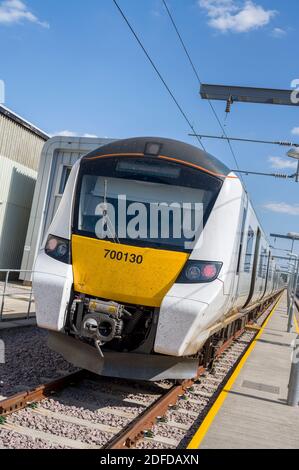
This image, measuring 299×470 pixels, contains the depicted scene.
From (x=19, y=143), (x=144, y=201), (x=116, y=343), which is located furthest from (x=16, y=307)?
(x=19, y=143)

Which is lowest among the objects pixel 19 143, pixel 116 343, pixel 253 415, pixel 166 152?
pixel 253 415

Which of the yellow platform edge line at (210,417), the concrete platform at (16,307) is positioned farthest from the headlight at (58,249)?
the concrete platform at (16,307)

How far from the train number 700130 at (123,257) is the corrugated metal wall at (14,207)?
47.1 ft

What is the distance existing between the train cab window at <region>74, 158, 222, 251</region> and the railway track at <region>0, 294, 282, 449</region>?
1.90m

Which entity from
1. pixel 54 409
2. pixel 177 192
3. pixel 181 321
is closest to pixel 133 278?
pixel 181 321

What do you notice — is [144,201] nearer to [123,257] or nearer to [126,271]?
[123,257]

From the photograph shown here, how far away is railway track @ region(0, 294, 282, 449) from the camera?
521 centimetres

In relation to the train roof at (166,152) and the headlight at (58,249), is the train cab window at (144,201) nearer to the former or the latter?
the train roof at (166,152)

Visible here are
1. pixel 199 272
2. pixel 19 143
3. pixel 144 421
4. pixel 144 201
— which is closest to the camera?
pixel 144 421

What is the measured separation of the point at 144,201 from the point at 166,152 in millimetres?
675

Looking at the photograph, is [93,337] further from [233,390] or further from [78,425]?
[233,390]

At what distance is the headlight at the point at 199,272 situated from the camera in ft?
20.9

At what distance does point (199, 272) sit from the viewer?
254 inches

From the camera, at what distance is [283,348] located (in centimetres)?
1358
